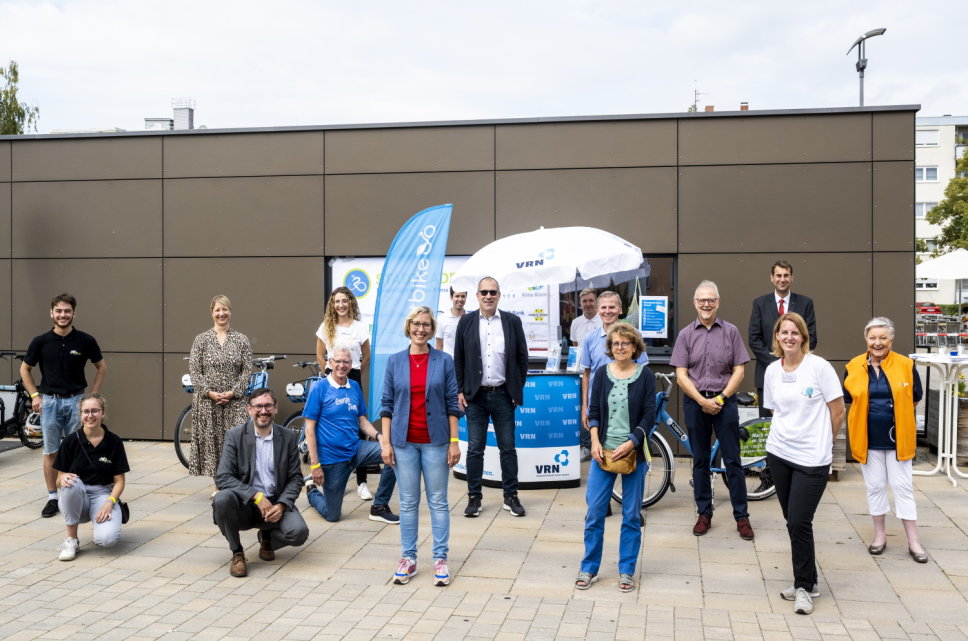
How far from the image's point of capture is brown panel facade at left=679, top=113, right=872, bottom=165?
919cm

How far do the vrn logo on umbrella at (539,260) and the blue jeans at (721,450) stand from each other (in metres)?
1.76

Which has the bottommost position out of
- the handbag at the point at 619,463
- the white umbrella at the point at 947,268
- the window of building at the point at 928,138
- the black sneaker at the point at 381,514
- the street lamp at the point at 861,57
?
the black sneaker at the point at 381,514

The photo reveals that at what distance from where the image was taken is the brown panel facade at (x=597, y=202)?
374 inches

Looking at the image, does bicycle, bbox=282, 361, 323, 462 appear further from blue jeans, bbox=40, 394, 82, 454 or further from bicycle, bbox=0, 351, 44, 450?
bicycle, bbox=0, 351, 44, 450

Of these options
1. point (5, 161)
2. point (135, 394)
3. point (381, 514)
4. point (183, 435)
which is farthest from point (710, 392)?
Result: point (5, 161)

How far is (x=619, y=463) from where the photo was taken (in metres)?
5.19

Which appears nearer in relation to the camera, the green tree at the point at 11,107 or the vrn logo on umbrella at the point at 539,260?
the vrn logo on umbrella at the point at 539,260

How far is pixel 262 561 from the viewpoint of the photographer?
591 centimetres

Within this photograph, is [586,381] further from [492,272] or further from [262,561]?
[262,561]

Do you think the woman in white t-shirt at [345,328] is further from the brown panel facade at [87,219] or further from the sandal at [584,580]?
the brown panel facade at [87,219]

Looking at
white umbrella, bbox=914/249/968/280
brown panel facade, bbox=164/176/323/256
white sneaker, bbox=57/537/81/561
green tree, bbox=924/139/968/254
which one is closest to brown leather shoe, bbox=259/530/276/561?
white sneaker, bbox=57/537/81/561

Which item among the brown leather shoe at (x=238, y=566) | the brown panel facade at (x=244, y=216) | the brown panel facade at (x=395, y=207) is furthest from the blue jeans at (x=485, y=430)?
the brown panel facade at (x=244, y=216)

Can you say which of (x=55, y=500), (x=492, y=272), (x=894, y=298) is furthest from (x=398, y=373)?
(x=894, y=298)

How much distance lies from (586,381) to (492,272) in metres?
1.22
